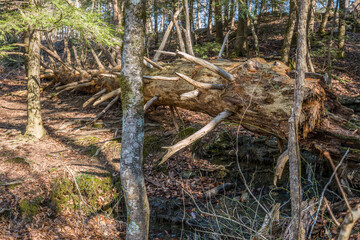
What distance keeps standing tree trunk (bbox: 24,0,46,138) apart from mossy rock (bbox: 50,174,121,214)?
247 centimetres

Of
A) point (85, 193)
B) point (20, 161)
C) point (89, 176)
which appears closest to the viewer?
point (85, 193)

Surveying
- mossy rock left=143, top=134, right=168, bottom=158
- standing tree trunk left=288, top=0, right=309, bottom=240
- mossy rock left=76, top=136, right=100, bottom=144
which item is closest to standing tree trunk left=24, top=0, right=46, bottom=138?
mossy rock left=76, top=136, right=100, bottom=144

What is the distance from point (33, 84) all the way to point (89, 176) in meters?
3.21

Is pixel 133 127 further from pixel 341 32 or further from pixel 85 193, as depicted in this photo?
pixel 341 32

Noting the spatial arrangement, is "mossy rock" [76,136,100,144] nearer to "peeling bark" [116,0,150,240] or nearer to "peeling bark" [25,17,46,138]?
"peeling bark" [25,17,46,138]

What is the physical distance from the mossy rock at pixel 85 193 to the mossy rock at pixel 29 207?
0.96 feet

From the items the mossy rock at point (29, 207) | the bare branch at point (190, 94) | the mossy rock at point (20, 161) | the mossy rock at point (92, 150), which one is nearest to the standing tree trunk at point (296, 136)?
the bare branch at point (190, 94)

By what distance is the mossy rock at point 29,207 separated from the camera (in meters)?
4.57

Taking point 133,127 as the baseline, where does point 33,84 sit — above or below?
above

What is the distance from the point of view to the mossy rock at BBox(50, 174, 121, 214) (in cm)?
508

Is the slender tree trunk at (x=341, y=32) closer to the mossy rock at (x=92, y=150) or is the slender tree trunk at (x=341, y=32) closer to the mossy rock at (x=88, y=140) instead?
the mossy rock at (x=88, y=140)

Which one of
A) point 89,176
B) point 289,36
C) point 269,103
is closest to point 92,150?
point 89,176

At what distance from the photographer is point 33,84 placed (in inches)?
261

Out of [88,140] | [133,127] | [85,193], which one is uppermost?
[133,127]
